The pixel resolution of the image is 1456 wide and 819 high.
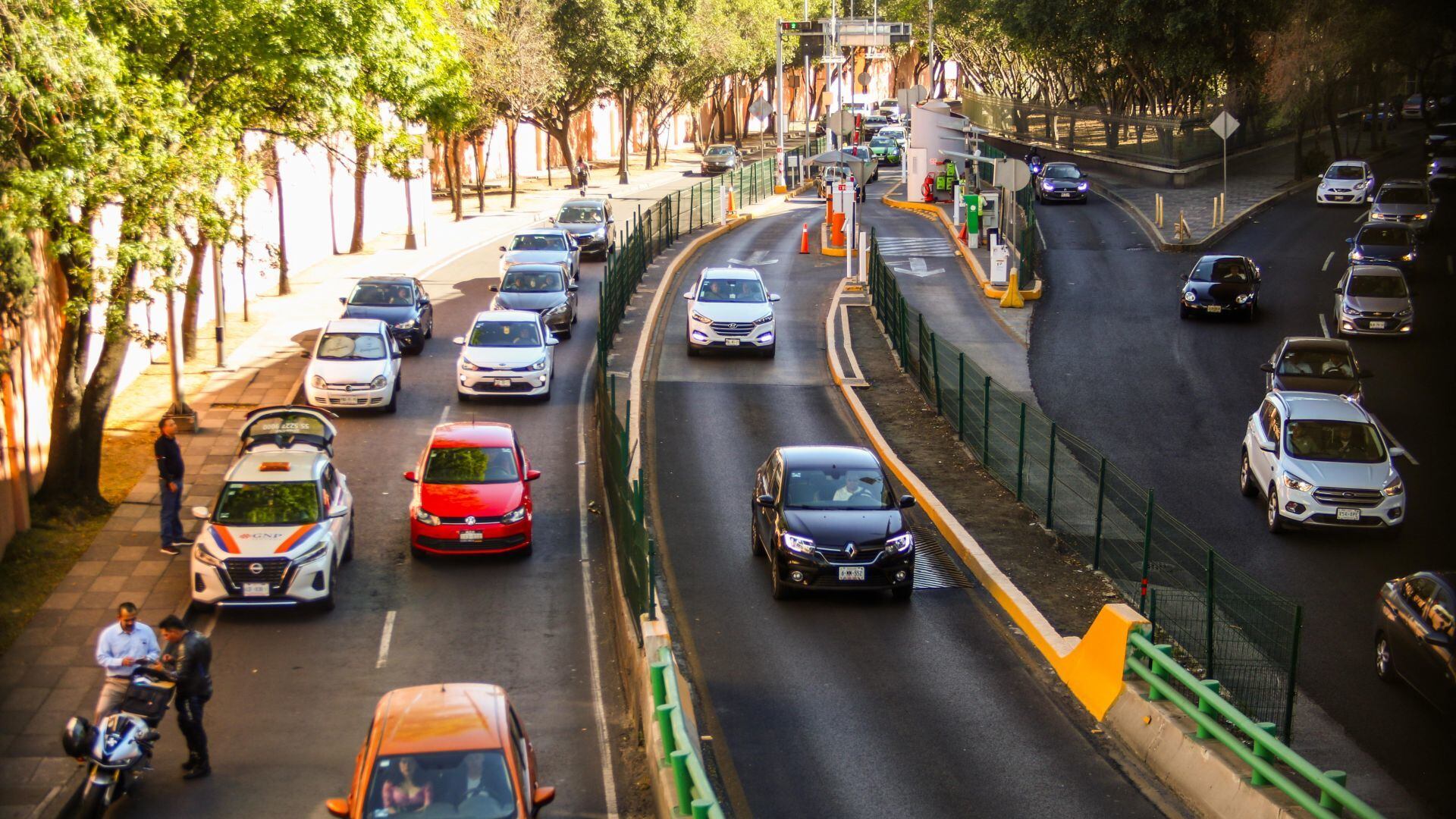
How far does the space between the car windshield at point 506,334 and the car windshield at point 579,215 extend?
17524 millimetres

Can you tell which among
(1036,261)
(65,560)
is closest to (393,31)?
(65,560)

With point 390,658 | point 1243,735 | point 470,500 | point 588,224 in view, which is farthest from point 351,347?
point 1243,735

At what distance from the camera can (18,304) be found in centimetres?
1816

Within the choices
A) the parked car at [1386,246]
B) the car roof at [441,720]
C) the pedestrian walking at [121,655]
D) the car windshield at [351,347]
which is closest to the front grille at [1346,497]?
the car roof at [441,720]

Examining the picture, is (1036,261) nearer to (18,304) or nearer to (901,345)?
(901,345)

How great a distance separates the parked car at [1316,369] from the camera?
84.5 ft

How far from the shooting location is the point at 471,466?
2048cm

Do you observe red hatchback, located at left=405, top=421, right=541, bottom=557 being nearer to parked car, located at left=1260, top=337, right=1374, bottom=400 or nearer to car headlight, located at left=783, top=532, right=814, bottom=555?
car headlight, located at left=783, top=532, right=814, bottom=555

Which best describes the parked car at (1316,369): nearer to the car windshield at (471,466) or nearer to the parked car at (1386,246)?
the parked car at (1386,246)

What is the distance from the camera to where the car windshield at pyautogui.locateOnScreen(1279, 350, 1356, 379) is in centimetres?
2592

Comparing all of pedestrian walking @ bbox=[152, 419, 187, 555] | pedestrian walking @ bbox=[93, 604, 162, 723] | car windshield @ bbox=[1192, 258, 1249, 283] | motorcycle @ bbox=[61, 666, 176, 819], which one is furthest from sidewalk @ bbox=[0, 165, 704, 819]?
car windshield @ bbox=[1192, 258, 1249, 283]

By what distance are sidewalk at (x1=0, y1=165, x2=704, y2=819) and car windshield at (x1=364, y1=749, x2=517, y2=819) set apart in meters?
4.47

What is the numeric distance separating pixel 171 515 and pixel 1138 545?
13.0 m

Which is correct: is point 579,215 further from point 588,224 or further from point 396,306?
point 396,306
